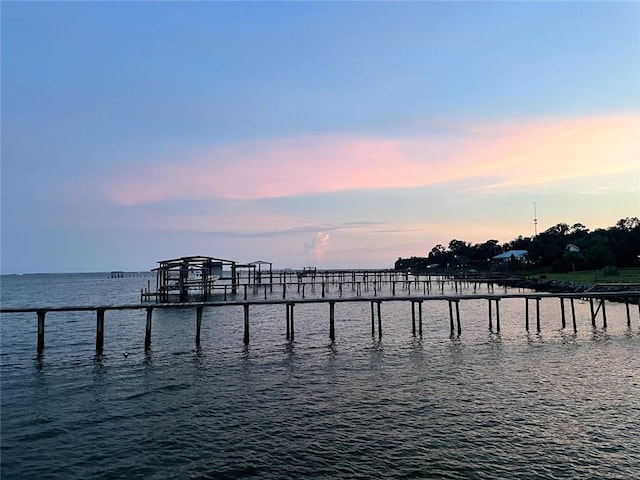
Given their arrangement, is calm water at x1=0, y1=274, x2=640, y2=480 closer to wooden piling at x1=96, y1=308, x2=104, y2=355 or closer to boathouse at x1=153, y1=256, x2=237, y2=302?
wooden piling at x1=96, y1=308, x2=104, y2=355

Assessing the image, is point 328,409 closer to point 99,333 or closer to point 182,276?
point 99,333

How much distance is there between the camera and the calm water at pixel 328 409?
1080cm

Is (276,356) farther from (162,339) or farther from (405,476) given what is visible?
A: (405,476)

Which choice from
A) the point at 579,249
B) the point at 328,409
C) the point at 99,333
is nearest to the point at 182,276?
the point at 99,333

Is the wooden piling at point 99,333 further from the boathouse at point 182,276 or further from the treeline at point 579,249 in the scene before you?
the treeline at point 579,249

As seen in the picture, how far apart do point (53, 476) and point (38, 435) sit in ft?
9.38

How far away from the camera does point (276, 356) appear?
22797 mm

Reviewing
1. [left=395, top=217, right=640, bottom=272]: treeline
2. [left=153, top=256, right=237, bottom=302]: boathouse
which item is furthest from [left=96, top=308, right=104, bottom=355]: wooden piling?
[left=395, top=217, right=640, bottom=272]: treeline

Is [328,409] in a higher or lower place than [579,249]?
lower

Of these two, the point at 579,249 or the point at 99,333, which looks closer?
the point at 99,333

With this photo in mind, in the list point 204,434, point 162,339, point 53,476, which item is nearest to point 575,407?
point 204,434

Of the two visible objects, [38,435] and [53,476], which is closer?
[53,476]

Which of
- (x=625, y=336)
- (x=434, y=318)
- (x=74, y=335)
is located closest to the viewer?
(x=625, y=336)

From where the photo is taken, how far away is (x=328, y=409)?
1457 centimetres
